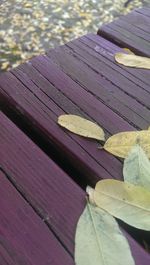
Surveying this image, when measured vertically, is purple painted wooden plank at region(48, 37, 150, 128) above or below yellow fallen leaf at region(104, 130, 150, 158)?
above

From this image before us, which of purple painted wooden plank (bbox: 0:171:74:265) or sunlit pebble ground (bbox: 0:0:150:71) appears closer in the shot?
purple painted wooden plank (bbox: 0:171:74:265)

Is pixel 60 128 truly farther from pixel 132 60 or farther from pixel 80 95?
pixel 132 60

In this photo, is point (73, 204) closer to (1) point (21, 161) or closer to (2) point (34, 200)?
(2) point (34, 200)

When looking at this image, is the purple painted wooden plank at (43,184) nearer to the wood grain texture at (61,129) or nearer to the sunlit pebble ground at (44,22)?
the wood grain texture at (61,129)

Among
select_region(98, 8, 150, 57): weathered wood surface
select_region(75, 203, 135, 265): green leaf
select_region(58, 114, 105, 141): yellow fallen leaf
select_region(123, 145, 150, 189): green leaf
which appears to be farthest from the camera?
select_region(98, 8, 150, 57): weathered wood surface

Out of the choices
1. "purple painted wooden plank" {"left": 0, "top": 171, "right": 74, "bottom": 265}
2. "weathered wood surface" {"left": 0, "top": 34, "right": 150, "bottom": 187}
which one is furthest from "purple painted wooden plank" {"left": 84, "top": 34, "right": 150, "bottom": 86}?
"purple painted wooden plank" {"left": 0, "top": 171, "right": 74, "bottom": 265}

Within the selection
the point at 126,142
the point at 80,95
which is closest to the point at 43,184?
the point at 126,142

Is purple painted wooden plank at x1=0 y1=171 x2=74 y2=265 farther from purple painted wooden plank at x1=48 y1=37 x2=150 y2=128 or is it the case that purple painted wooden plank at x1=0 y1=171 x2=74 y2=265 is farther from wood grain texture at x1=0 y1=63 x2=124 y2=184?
purple painted wooden plank at x1=48 y1=37 x2=150 y2=128
